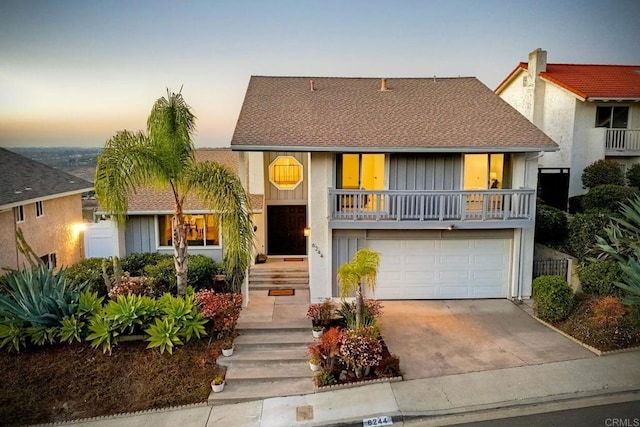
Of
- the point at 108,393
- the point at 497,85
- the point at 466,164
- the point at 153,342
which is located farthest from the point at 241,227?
the point at 497,85

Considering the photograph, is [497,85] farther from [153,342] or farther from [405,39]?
[153,342]

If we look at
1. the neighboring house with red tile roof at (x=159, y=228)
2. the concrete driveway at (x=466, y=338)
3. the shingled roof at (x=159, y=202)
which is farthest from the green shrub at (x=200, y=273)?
the concrete driveway at (x=466, y=338)

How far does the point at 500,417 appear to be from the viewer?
23.9 ft

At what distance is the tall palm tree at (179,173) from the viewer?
31.6ft

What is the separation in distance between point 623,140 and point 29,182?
2631cm

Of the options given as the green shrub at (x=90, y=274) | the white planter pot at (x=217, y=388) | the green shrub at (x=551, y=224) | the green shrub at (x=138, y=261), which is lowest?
the white planter pot at (x=217, y=388)

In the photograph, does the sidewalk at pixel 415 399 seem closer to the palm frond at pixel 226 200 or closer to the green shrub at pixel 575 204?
the palm frond at pixel 226 200

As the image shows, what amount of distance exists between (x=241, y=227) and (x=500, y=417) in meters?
7.13

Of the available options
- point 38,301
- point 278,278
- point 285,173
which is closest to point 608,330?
point 278,278

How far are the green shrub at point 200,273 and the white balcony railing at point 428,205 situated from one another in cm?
451

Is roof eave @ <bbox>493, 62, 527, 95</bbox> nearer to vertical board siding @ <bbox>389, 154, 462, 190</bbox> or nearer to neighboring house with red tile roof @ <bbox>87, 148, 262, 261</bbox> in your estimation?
vertical board siding @ <bbox>389, 154, 462, 190</bbox>

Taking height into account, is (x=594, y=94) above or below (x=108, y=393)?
above

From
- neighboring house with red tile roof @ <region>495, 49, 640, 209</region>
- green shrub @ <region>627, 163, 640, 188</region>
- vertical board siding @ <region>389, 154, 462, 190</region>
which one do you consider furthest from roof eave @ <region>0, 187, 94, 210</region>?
green shrub @ <region>627, 163, 640, 188</region>

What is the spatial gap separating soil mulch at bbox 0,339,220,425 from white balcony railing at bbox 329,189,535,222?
18.9 feet
